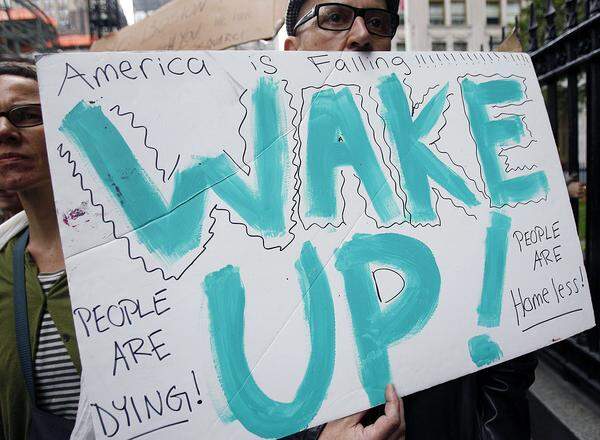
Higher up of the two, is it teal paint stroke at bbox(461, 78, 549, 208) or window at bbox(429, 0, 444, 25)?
window at bbox(429, 0, 444, 25)

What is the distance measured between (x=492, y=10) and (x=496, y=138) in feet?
111

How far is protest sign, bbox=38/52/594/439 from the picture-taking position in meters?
0.79

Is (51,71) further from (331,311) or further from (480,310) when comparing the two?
(480,310)

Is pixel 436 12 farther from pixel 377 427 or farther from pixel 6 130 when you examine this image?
pixel 377 427

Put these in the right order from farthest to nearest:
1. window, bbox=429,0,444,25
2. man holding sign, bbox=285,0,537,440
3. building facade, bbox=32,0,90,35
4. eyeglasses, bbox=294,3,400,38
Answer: window, bbox=429,0,444,25
building facade, bbox=32,0,90,35
eyeglasses, bbox=294,3,400,38
man holding sign, bbox=285,0,537,440

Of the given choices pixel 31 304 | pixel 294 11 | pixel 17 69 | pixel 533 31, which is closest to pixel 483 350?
pixel 31 304

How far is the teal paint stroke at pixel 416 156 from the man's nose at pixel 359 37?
0.25m

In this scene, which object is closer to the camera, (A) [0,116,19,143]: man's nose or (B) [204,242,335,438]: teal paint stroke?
(B) [204,242,335,438]: teal paint stroke

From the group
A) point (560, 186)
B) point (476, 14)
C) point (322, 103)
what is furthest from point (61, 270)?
point (476, 14)

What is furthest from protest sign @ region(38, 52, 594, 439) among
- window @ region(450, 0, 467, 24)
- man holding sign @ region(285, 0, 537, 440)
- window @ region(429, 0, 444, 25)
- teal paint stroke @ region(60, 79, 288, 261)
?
window @ region(450, 0, 467, 24)

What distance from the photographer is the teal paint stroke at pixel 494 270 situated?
3.31ft

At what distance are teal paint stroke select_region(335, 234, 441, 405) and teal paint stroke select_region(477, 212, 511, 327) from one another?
0.47 ft

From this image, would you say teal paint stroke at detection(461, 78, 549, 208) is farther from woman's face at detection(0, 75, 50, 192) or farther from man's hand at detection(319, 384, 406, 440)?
woman's face at detection(0, 75, 50, 192)

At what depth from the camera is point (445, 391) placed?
1.17 m
